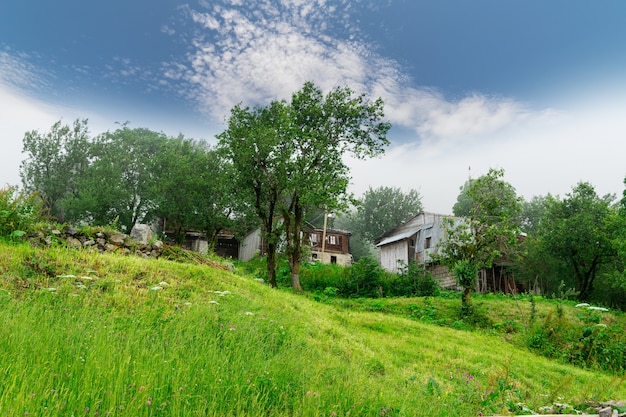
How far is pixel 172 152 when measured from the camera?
3491 centimetres

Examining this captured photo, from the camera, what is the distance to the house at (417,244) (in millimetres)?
30955

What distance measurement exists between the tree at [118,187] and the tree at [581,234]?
3000 centimetres

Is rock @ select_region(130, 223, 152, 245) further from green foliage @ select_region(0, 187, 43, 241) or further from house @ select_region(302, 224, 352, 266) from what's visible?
house @ select_region(302, 224, 352, 266)

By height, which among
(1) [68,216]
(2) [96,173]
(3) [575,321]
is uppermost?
(2) [96,173]

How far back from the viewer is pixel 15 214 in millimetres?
10195

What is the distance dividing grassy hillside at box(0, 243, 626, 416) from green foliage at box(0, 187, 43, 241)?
189 centimetres

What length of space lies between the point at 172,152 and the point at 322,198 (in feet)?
69.0

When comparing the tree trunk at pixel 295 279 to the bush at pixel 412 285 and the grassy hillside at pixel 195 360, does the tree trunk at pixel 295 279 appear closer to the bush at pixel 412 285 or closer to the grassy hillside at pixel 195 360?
the bush at pixel 412 285

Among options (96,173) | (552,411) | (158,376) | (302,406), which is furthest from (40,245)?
(96,173)

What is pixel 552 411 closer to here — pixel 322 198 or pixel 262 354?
pixel 262 354

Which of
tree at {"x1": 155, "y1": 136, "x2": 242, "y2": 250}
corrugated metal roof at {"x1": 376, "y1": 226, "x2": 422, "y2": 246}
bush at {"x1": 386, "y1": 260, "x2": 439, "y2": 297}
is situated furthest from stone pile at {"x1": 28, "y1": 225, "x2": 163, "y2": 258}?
corrugated metal roof at {"x1": 376, "y1": 226, "x2": 422, "y2": 246}

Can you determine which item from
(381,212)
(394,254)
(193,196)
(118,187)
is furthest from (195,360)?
(381,212)

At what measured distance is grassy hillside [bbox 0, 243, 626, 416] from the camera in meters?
3.13

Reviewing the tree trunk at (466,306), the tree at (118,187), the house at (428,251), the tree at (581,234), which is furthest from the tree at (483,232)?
the tree at (118,187)
